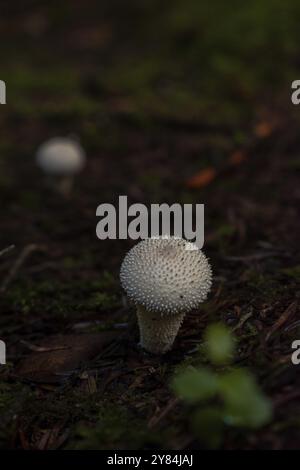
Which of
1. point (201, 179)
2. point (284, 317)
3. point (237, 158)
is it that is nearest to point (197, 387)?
point (284, 317)

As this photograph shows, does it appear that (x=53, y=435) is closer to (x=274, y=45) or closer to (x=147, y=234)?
(x=147, y=234)

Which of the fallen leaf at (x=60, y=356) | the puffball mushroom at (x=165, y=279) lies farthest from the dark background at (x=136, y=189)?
the puffball mushroom at (x=165, y=279)

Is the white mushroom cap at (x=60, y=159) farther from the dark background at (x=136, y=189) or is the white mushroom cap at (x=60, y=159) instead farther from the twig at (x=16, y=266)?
the twig at (x=16, y=266)

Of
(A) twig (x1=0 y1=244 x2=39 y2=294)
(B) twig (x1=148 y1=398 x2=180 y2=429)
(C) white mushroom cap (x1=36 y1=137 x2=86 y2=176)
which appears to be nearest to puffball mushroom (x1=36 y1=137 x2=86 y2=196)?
(C) white mushroom cap (x1=36 y1=137 x2=86 y2=176)

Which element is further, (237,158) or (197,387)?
(237,158)

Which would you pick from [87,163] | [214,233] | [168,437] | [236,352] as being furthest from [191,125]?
[168,437]

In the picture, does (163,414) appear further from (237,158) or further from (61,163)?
(61,163)
